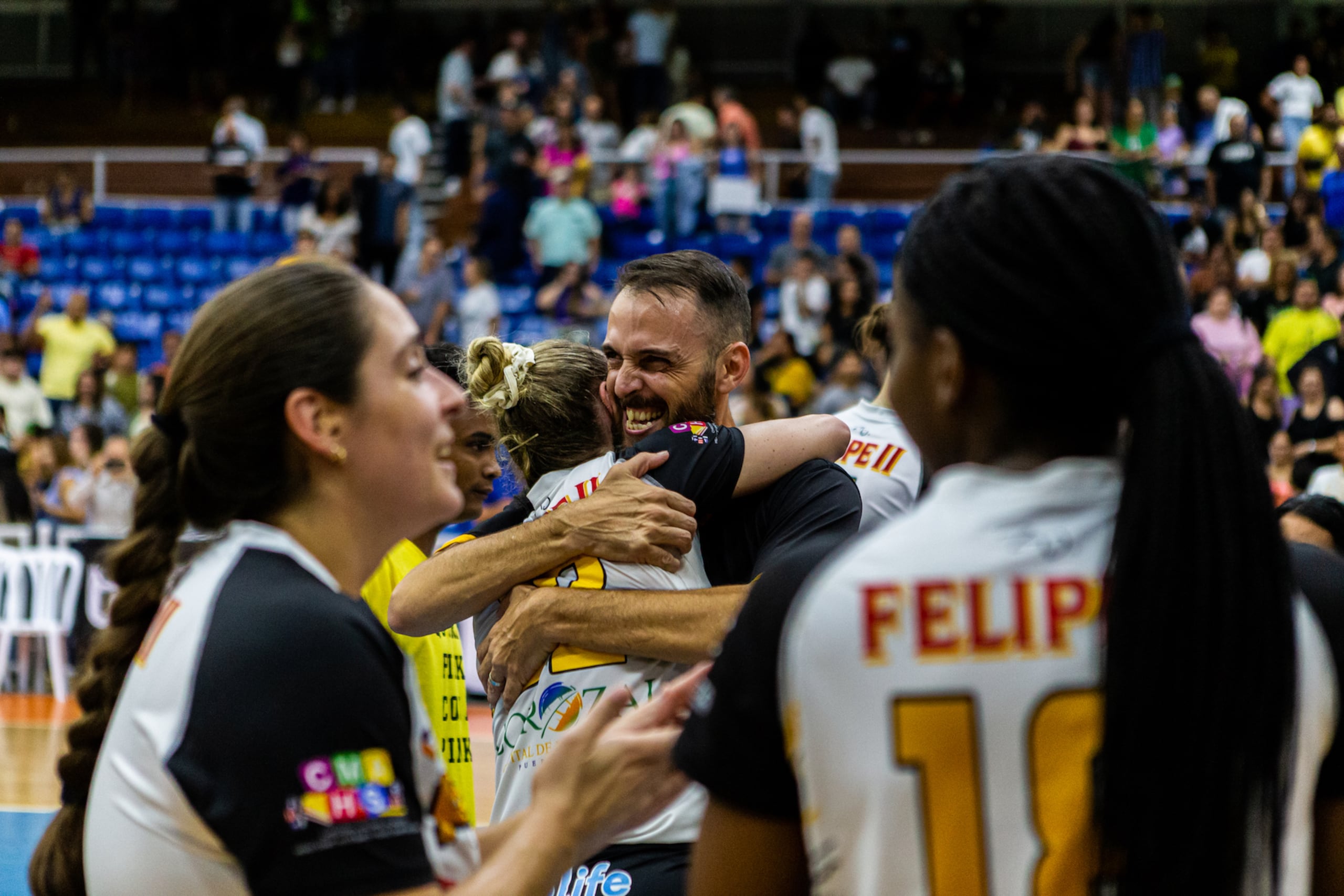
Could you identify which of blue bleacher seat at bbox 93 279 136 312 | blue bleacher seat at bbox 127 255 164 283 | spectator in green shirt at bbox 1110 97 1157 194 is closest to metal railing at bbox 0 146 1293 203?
spectator in green shirt at bbox 1110 97 1157 194

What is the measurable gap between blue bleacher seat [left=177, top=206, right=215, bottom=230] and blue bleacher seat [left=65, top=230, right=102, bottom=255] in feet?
3.24

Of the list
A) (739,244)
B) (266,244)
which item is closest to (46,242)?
(266,244)

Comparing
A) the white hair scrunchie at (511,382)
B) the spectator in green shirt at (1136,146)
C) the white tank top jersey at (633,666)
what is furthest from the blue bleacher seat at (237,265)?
the white tank top jersey at (633,666)

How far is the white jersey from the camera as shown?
145 centimetres

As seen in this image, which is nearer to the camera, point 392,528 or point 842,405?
point 392,528

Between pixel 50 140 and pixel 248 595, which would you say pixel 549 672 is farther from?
pixel 50 140

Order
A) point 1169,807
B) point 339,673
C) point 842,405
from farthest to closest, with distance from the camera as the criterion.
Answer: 1. point 842,405
2. point 339,673
3. point 1169,807

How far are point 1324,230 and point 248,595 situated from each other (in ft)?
40.7

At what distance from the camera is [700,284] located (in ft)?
9.48

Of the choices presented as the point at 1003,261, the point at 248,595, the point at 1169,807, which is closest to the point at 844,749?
the point at 1169,807

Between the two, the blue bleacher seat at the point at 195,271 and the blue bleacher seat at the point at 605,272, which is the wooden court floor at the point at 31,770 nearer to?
the blue bleacher seat at the point at 605,272

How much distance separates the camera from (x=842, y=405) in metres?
10.4

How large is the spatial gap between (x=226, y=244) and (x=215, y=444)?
16.5 meters

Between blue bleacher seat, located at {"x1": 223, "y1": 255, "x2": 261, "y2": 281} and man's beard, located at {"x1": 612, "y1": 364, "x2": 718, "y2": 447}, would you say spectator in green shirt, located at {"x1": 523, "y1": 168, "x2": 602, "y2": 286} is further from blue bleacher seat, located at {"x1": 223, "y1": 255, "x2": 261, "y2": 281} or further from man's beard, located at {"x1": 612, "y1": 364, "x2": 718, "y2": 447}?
man's beard, located at {"x1": 612, "y1": 364, "x2": 718, "y2": 447}
